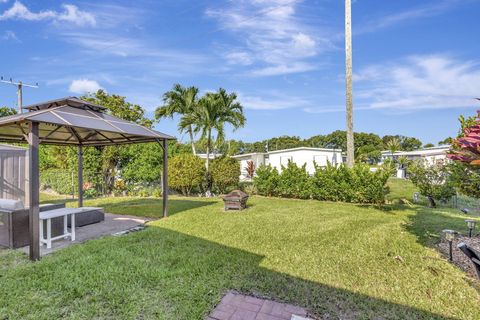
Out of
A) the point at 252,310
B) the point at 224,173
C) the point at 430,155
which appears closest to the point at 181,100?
the point at 224,173

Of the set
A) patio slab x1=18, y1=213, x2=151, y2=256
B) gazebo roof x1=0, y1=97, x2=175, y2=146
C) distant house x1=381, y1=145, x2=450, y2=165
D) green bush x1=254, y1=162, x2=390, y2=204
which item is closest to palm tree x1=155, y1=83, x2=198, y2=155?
green bush x1=254, y1=162, x2=390, y2=204

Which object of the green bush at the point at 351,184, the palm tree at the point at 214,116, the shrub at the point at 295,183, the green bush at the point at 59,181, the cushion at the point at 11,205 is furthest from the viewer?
the green bush at the point at 59,181

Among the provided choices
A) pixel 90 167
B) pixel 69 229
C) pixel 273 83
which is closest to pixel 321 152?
pixel 273 83

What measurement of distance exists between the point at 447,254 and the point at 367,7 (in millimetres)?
10772

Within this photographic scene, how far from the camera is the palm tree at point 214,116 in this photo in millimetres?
12625

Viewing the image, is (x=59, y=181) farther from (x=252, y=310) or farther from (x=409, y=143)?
(x=409, y=143)

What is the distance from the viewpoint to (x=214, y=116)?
12.7 metres

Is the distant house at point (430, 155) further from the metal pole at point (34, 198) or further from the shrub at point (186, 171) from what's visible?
the metal pole at point (34, 198)

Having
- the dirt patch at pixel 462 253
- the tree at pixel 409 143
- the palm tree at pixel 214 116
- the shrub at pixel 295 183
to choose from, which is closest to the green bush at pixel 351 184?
the shrub at pixel 295 183

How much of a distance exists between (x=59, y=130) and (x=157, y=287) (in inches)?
251

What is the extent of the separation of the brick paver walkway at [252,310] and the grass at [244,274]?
0.14 m

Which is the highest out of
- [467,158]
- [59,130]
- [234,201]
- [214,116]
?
[214,116]

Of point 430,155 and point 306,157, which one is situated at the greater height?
point 430,155

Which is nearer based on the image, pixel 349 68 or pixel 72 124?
pixel 72 124
